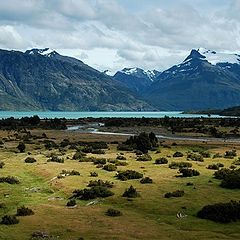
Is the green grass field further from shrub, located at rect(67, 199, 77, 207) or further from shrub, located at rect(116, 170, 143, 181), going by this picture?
shrub, located at rect(116, 170, 143, 181)

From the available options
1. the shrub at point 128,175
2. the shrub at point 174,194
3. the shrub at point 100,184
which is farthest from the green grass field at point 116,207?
the shrub at point 100,184

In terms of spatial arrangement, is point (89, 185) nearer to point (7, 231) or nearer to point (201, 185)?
point (201, 185)

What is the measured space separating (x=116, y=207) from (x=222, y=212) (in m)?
8.09

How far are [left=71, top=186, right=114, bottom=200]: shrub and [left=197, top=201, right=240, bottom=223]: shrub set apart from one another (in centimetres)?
907

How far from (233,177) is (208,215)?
12.2 meters

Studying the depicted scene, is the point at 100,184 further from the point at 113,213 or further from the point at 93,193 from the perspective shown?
the point at 113,213

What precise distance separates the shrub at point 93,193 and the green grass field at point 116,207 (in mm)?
810

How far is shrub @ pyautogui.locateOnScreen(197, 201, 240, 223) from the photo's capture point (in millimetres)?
29188

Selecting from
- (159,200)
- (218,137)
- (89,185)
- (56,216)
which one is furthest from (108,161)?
(218,137)

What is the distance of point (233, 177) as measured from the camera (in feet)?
136

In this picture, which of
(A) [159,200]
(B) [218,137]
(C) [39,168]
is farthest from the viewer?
(B) [218,137]

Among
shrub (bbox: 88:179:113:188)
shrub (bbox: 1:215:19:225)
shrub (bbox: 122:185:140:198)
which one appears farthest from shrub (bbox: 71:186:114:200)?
shrub (bbox: 1:215:19:225)

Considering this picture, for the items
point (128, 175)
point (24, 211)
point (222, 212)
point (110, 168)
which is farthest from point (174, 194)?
point (110, 168)

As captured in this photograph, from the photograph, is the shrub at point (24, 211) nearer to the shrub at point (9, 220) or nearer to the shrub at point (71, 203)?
the shrub at point (9, 220)
